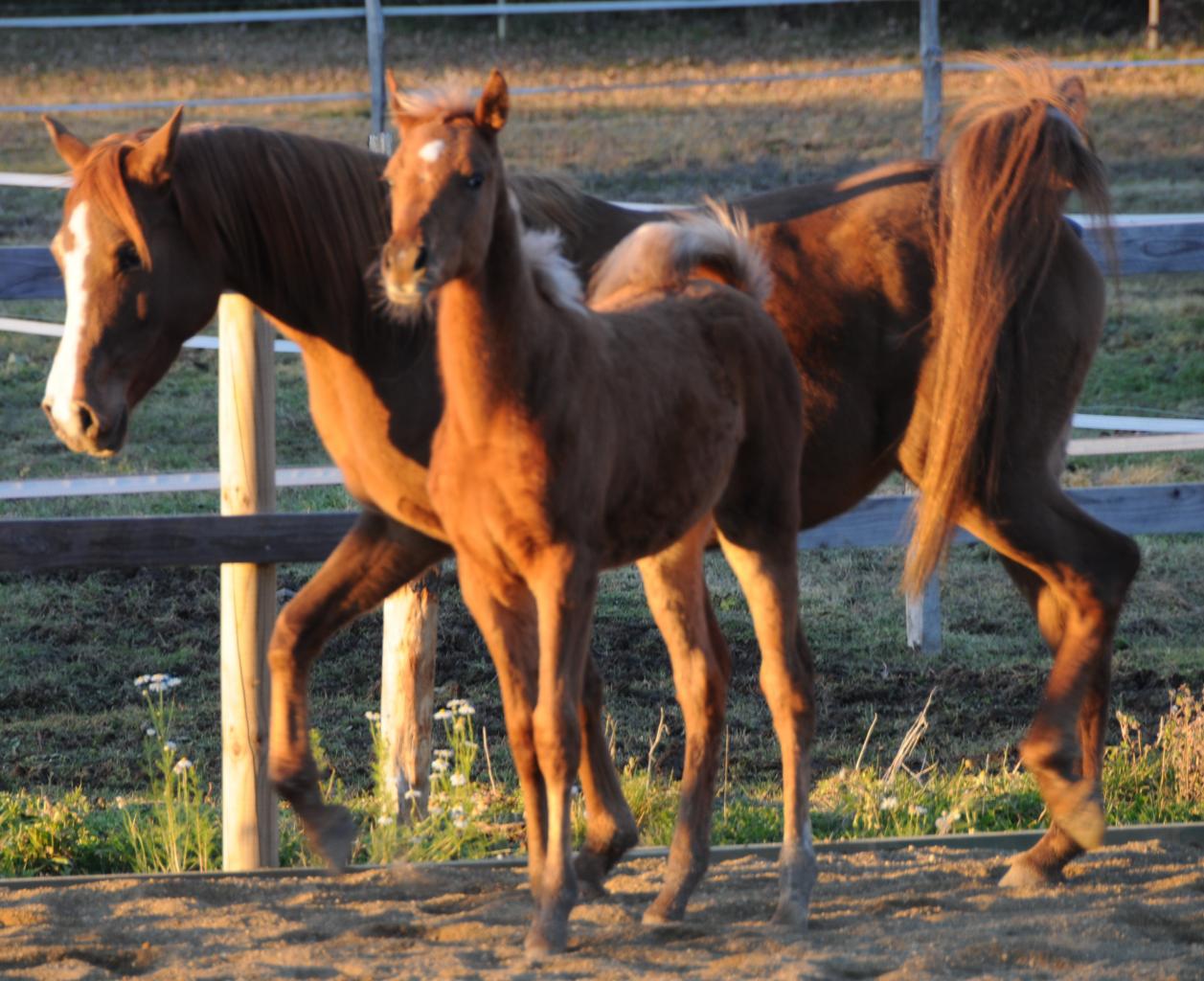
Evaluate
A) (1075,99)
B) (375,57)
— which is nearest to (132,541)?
(1075,99)

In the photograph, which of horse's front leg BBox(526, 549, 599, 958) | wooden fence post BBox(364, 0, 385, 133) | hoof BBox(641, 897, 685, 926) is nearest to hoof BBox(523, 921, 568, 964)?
horse's front leg BBox(526, 549, 599, 958)

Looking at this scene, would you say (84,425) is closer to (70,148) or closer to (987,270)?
(70,148)

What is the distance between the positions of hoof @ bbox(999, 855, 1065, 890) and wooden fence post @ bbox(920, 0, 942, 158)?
165 inches

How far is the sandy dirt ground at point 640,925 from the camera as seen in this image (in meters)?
3.54

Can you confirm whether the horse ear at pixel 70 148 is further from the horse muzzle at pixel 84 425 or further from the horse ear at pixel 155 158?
the horse muzzle at pixel 84 425

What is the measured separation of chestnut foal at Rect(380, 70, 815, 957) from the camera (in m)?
3.34

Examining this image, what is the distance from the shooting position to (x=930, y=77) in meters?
7.76

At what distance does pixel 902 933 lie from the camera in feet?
12.4

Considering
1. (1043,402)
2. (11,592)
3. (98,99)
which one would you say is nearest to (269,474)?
(1043,402)

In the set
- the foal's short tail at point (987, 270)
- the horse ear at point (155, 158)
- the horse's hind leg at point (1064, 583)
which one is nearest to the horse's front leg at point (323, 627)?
the horse ear at point (155, 158)

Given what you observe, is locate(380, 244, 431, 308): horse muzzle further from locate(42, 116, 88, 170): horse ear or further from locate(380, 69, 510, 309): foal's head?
locate(42, 116, 88, 170): horse ear

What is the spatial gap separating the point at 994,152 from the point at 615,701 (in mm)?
2793

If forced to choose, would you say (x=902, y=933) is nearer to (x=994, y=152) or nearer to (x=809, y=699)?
(x=809, y=699)

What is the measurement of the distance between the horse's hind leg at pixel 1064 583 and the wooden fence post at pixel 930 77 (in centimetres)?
363
